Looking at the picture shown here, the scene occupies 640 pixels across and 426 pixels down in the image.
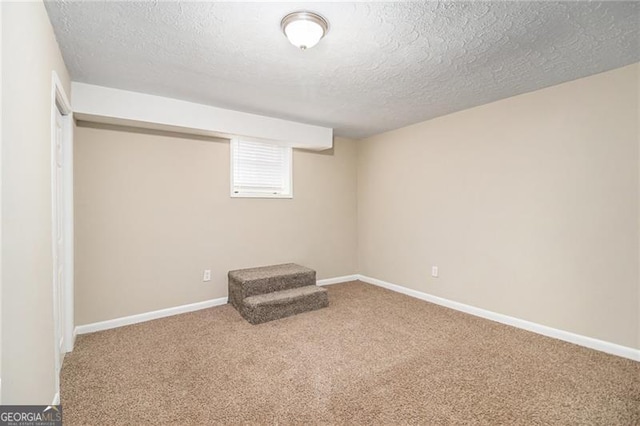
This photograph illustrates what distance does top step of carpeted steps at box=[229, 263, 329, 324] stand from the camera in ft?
10.4

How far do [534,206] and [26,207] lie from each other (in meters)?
3.64

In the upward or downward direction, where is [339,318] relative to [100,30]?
downward

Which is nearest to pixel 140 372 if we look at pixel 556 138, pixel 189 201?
pixel 189 201

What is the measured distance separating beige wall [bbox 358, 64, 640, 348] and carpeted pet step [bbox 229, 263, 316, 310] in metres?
1.43

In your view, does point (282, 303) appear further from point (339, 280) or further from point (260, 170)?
point (260, 170)

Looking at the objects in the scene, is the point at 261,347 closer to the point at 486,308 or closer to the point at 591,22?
the point at 486,308

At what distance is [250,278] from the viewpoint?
11.1ft

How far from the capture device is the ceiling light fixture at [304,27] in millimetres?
1700

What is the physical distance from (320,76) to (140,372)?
2660 millimetres

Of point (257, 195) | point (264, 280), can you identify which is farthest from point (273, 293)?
point (257, 195)

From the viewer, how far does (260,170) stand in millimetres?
4035

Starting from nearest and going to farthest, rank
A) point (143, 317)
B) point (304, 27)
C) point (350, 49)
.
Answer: point (304, 27) → point (350, 49) → point (143, 317)

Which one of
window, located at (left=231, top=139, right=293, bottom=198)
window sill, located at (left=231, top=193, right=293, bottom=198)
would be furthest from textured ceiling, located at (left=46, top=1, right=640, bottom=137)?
window sill, located at (left=231, top=193, right=293, bottom=198)

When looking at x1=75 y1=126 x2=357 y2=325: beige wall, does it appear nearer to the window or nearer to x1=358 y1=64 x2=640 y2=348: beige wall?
the window
